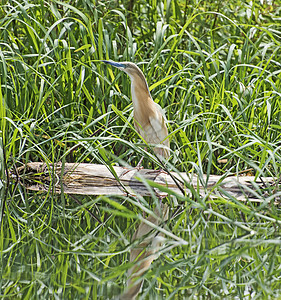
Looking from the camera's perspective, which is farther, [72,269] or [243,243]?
[243,243]

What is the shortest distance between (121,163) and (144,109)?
445 mm

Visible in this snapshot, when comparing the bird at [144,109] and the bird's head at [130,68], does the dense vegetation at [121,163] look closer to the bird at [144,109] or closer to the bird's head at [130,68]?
the bird at [144,109]

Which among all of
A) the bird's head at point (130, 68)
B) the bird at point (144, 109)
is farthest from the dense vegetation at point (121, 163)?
the bird's head at point (130, 68)

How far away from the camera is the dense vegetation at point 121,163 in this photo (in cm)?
284

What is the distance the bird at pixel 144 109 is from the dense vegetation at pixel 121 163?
146 mm

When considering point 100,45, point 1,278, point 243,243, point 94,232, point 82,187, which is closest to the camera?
point 1,278

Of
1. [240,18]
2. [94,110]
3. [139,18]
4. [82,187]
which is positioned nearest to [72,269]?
[82,187]

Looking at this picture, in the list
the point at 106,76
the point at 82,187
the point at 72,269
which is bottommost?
the point at 82,187

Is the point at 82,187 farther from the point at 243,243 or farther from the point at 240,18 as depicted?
the point at 240,18

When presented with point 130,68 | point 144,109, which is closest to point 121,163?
point 144,109

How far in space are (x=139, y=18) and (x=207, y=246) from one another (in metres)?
3.42

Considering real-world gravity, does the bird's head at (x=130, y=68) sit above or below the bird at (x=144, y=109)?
above

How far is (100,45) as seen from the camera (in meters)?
5.27

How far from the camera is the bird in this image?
4832 millimetres
